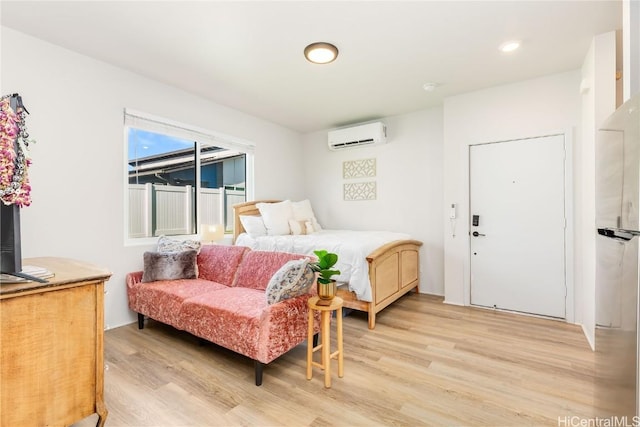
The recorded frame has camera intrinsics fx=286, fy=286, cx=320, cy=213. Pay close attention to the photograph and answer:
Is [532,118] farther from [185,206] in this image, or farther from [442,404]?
[185,206]

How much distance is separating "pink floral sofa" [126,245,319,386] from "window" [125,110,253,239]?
65 cm

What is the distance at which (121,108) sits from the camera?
9.52 feet

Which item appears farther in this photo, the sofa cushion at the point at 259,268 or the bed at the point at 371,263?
the bed at the point at 371,263

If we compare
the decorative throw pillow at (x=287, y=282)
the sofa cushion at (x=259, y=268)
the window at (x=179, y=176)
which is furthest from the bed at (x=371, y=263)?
the decorative throw pillow at (x=287, y=282)

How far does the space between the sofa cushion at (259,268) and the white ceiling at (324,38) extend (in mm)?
1869

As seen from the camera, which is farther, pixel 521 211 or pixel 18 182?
pixel 521 211

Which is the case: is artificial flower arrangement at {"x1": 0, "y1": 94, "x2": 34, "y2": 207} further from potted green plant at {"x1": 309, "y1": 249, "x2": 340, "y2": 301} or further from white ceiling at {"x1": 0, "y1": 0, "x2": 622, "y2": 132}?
potted green plant at {"x1": 309, "y1": 249, "x2": 340, "y2": 301}

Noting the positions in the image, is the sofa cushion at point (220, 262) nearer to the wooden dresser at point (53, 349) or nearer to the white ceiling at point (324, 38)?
the wooden dresser at point (53, 349)

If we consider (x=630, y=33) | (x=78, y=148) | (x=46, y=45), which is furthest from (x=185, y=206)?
(x=630, y=33)

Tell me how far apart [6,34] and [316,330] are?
338 cm

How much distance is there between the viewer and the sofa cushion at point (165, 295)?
247cm

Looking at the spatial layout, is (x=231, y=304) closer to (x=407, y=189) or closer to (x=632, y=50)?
(x=632, y=50)

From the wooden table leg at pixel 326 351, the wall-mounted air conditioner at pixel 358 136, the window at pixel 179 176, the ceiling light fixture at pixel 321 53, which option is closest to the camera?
the wooden table leg at pixel 326 351

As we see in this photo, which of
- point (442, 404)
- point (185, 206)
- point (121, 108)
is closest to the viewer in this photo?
point (442, 404)
